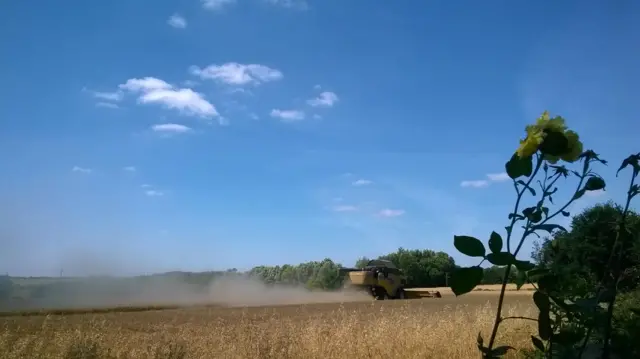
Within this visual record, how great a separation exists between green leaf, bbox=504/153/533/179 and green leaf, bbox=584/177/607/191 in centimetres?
16

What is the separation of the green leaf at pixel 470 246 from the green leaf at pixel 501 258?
0.07 feet

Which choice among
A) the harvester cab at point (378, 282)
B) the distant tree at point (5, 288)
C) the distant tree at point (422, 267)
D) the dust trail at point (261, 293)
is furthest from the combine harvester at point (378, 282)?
the distant tree at point (422, 267)

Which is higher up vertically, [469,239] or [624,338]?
[469,239]

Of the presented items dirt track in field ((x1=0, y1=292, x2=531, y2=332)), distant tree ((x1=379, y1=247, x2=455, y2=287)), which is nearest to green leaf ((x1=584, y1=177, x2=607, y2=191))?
dirt track in field ((x1=0, y1=292, x2=531, y2=332))

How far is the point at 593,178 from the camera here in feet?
4.53

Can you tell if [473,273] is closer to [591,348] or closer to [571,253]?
[571,253]

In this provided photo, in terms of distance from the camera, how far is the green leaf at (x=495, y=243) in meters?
1.29

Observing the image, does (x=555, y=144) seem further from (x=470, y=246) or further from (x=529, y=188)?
(x=470, y=246)

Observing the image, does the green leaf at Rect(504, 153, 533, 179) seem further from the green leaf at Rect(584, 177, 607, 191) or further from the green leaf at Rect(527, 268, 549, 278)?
the green leaf at Rect(527, 268, 549, 278)

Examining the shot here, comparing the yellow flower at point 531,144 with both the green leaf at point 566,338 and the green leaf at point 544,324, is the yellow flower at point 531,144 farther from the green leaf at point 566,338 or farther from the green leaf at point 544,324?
the green leaf at point 566,338

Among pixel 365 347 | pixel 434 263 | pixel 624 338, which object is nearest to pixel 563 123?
pixel 624 338

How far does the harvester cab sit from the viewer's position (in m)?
37.3

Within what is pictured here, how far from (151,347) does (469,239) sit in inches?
180

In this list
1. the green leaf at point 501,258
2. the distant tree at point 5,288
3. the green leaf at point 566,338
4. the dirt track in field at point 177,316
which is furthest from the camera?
the distant tree at point 5,288
